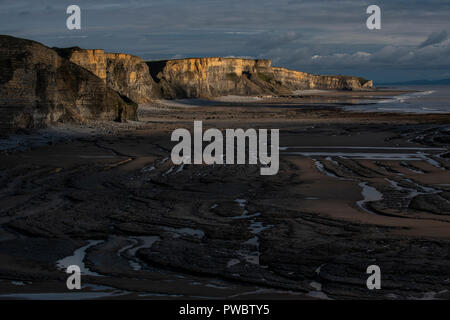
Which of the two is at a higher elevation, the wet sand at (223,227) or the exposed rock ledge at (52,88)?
the exposed rock ledge at (52,88)

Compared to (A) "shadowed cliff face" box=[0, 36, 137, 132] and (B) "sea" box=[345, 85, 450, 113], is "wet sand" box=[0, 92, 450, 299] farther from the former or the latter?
(B) "sea" box=[345, 85, 450, 113]

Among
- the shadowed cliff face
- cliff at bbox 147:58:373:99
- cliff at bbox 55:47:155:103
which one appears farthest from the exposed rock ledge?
cliff at bbox 147:58:373:99

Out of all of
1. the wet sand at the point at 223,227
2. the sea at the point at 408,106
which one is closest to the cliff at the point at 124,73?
the sea at the point at 408,106

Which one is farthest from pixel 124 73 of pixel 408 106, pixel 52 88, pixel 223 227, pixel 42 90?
pixel 223 227

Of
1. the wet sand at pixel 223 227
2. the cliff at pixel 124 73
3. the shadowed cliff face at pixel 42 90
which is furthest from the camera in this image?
the cliff at pixel 124 73

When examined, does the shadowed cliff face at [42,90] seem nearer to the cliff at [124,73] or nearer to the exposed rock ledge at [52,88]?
the exposed rock ledge at [52,88]

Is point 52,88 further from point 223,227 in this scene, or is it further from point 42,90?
point 223,227
